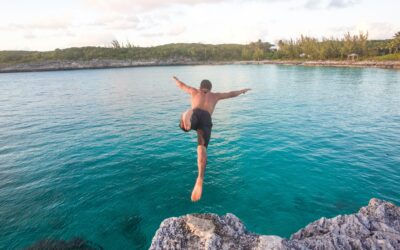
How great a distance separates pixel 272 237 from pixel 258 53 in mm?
169772

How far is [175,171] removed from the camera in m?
14.7

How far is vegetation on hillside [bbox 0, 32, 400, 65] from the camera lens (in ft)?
348

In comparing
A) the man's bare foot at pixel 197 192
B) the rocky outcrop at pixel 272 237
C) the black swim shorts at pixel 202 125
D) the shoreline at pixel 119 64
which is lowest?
the rocky outcrop at pixel 272 237

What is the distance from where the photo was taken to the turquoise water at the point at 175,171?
10.5 metres

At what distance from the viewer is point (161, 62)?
506 feet

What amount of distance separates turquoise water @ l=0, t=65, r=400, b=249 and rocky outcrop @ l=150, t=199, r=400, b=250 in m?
3.60

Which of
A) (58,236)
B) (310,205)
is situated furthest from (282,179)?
(58,236)

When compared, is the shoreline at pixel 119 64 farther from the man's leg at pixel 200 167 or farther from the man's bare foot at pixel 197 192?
the man's bare foot at pixel 197 192

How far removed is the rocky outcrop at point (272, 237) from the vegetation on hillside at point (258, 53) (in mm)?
103932

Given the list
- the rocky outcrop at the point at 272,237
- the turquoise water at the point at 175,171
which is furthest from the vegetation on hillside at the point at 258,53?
the rocky outcrop at the point at 272,237

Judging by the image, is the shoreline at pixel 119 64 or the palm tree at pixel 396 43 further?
the palm tree at pixel 396 43

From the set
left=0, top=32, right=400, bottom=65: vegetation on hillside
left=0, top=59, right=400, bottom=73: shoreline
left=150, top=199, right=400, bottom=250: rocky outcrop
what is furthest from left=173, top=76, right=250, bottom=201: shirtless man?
left=0, top=32, right=400, bottom=65: vegetation on hillside

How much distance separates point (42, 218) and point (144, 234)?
473cm

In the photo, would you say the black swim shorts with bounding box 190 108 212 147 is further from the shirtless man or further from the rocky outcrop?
the rocky outcrop
